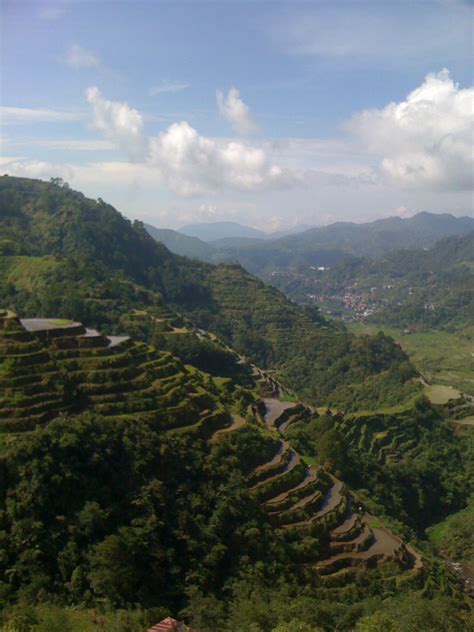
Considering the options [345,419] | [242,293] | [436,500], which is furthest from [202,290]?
[436,500]

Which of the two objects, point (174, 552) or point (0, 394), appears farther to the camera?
point (0, 394)

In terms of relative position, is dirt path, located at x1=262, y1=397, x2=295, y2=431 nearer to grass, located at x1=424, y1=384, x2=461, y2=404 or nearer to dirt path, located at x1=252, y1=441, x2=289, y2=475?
dirt path, located at x1=252, y1=441, x2=289, y2=475

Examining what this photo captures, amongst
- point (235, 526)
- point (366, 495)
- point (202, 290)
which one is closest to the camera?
point (235, 526)

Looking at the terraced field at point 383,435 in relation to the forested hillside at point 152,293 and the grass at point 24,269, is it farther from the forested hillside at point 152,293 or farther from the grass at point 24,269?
the grass at point 24,269

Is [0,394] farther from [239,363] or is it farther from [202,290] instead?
[202,290]

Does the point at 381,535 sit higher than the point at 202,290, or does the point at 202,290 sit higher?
the point at 202,290

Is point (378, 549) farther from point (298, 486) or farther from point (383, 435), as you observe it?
point (383, 435)
